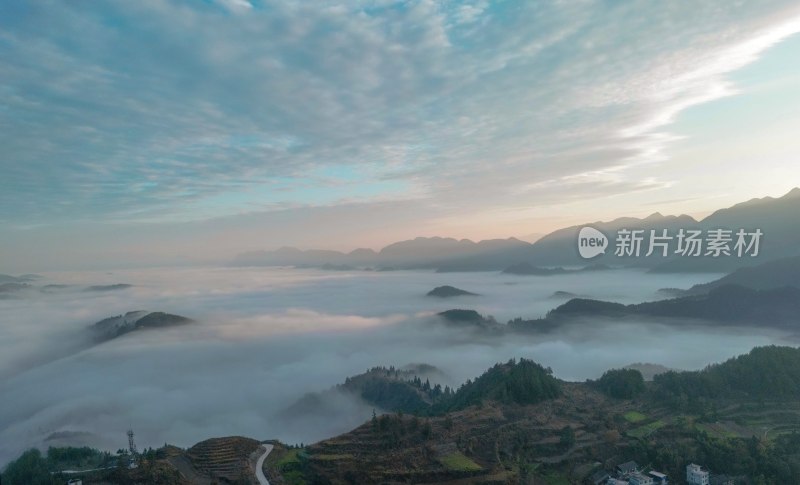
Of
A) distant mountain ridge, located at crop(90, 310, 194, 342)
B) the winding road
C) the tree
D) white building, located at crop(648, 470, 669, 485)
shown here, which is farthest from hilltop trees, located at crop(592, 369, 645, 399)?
distant mountain ridge, located at crop(90, 310, 194, 342)

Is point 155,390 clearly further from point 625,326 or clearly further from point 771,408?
point 625,326

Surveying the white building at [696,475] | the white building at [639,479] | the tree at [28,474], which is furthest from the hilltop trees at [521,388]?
the tree at [28,474]

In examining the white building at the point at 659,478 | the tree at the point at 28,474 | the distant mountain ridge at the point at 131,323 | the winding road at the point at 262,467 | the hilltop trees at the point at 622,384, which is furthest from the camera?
the distant mountain ridge at the point at 131,323

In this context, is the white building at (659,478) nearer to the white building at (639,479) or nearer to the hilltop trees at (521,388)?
the white building at (639,479)

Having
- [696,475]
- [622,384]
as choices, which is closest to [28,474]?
[696,475]

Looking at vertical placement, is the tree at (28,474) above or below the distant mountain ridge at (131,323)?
below

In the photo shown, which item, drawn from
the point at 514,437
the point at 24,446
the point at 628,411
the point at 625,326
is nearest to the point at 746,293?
the point at 625,326

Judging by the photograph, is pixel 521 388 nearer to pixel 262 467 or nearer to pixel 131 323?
pixel 262 467

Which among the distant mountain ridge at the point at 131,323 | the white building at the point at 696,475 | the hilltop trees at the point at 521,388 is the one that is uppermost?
the distant mountain ridge at the point at 131,323
